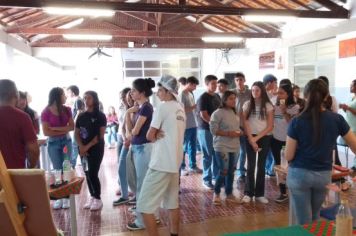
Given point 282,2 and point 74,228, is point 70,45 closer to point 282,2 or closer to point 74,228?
point 282,2

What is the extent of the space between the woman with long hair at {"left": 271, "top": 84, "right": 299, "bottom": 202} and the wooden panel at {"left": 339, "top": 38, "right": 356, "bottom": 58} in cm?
298

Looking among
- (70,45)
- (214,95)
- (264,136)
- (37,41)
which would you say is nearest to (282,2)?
(214,95)

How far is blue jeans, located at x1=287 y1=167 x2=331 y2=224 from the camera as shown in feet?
6.57

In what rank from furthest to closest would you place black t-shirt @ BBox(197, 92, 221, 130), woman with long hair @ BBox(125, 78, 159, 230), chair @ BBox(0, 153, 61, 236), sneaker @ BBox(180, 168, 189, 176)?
sneaker @ BBox(180, 168, 189, 176), black t-shirt @ BBox(197, 92, 221, 130), woman with long hair @ BBox(125, 78, 159, 230), chair @ BBox(0, 153, 61, 236)

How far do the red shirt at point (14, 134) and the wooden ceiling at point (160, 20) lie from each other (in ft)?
11.0

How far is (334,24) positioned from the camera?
657cm

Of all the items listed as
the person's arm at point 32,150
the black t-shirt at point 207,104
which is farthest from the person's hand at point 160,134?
the black t-shirt at point 207,104

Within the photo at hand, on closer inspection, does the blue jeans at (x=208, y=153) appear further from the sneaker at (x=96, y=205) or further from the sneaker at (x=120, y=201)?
the sneaker at (x=96, y=205)

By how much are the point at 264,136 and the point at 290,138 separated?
5.05ft

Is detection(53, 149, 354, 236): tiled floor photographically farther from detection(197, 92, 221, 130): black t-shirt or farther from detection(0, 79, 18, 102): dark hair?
detection(0, 79, 18, 102): dark hair

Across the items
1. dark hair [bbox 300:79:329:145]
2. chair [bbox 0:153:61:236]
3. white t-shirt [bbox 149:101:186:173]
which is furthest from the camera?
white t-shirt [bbox 149:101:186:173]

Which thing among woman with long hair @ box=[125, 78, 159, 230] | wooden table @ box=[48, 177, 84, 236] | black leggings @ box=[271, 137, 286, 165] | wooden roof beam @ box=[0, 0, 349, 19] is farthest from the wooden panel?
wooden table @ box=[48, 177, 84, 236]

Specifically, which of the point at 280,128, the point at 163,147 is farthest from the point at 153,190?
the point at 280,128

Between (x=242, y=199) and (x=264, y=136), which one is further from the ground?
(x=264, y=136)
